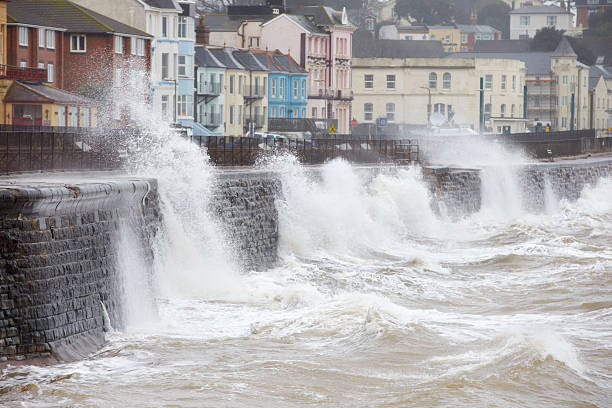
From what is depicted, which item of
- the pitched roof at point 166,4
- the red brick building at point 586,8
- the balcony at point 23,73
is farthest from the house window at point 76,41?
the red brick building at point 586,8

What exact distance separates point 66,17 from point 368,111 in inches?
1581

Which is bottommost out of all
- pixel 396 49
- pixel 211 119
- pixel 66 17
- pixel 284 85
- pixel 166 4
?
pixel 211 119

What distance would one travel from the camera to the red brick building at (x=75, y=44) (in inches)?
1843

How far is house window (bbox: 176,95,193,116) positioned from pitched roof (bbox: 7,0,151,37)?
5538 millimetres

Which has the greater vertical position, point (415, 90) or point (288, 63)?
point (288, 63)

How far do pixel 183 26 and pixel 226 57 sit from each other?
544 cm

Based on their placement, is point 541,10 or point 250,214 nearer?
point 250,214

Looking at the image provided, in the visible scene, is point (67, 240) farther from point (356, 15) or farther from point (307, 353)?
point (356, 15)

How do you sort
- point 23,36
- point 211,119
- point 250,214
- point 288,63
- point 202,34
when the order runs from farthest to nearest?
point 288,63
point 202,34
point 211,119
point 23,36
point 250,214

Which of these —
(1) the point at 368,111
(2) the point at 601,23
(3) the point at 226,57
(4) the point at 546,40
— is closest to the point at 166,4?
(3) the point at 226,57

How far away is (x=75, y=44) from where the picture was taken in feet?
163

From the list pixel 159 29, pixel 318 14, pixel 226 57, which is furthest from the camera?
pixel 318 14

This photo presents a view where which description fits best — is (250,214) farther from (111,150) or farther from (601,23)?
(601,23)

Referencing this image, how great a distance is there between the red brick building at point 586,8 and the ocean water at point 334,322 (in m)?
137
